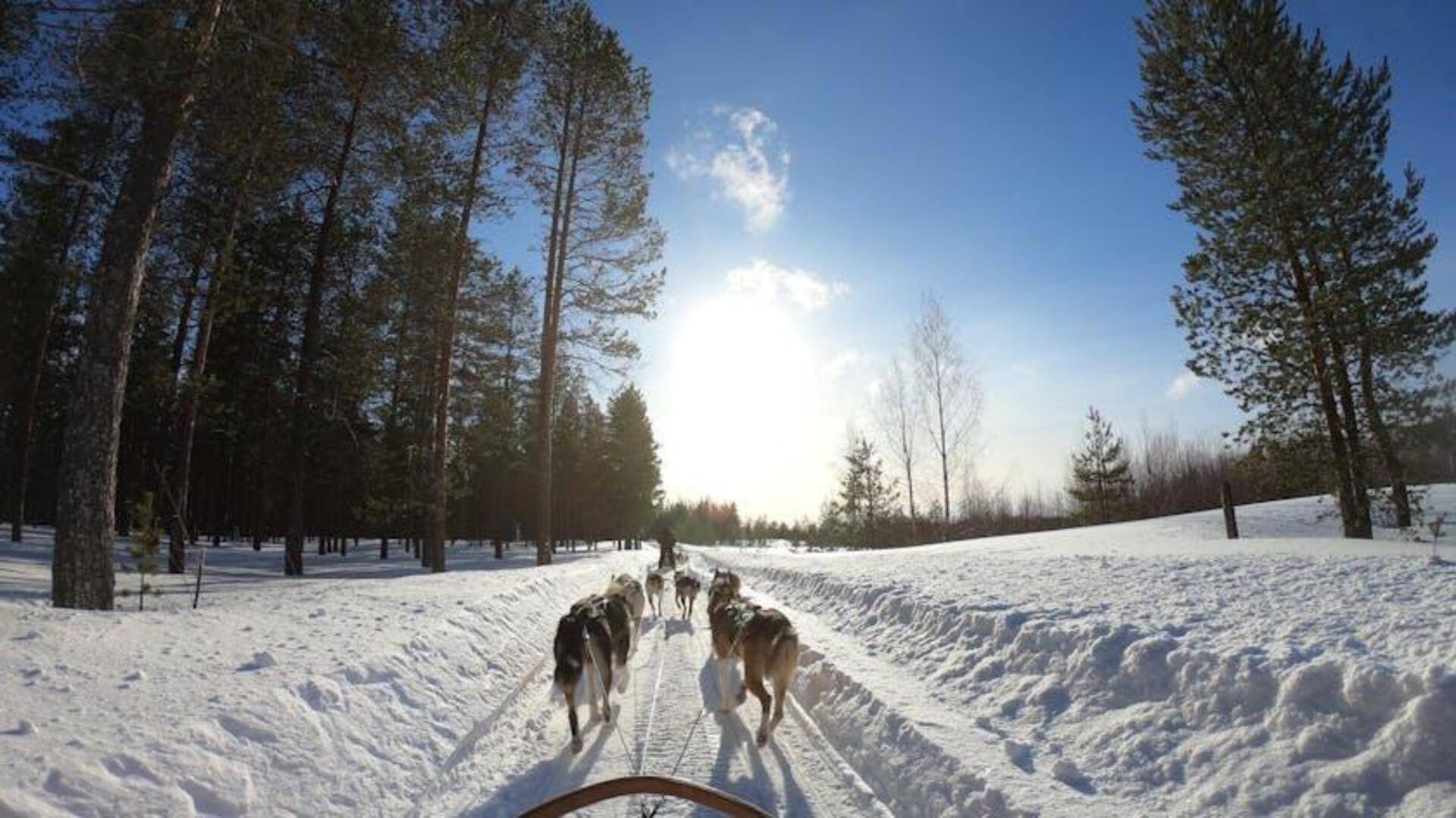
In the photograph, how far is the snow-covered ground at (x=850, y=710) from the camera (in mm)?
3477

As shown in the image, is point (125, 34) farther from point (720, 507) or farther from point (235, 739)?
point (720, 507)

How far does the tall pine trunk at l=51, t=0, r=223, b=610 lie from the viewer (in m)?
6.96

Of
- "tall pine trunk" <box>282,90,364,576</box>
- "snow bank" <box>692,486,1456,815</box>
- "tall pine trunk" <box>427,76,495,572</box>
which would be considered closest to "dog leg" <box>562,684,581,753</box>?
"snow bank" <box>692,486,1456,815</box>

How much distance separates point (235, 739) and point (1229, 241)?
21.2 meters

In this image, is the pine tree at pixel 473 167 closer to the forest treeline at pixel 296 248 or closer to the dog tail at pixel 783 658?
the forest treeline at pixel 296 248

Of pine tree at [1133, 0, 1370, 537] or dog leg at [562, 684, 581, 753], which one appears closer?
dog leg at [562, 684, 581, 753]

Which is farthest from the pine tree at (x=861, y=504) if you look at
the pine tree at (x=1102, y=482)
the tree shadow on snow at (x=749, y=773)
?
the tree shadow on snow at (x=749, y=773)

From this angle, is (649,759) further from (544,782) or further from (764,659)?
(764,659)

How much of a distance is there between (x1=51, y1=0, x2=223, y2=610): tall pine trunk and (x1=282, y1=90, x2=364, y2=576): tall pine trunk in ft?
29.6

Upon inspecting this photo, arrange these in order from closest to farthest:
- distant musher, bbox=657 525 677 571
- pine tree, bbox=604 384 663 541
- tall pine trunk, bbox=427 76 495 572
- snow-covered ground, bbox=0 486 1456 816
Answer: snow-covered ground, bbox=0 486 1456 816
tall pine trunk, bbox=427 76 495 572
distant musher, bbox=657 525 677 571
pine tree, bbox=604 384 663 541

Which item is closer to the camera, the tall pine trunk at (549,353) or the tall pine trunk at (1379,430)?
the tall pine trunk at (1379,430)

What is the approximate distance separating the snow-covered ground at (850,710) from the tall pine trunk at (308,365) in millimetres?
8455

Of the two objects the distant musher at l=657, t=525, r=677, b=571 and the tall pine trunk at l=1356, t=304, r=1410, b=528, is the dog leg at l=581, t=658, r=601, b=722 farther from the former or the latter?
the distant musher at l=657, t=525, r=677, b=571

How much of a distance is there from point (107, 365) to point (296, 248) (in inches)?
622
